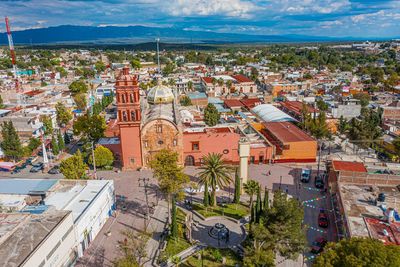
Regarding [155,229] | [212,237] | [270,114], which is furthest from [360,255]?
[270,114]

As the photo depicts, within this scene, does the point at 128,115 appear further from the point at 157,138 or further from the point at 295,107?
the point at 295,107

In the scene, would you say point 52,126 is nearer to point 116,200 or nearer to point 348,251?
point 116,200

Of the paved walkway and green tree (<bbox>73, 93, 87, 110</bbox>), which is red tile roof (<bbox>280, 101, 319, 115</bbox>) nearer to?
the paved walkway

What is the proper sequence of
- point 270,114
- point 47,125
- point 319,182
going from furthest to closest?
point 270,114
point 47,125
point 319,182

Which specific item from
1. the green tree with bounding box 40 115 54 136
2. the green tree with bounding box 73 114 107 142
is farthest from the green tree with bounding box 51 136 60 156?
the green tree with bounding box 40 115 54 136

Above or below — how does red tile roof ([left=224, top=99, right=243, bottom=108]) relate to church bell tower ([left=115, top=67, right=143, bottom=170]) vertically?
below

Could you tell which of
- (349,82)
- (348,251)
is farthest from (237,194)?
(349,82)
